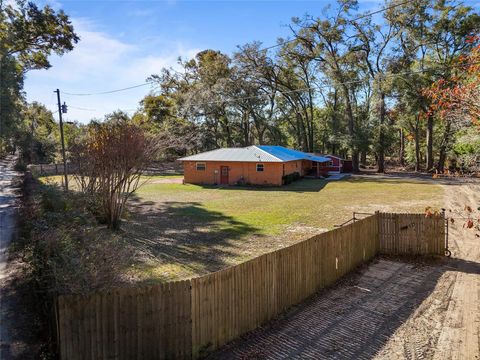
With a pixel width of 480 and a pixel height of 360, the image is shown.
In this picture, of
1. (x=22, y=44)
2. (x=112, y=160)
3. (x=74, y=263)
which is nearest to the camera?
(x=74, y=263)

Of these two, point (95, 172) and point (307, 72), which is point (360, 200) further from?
point (307, 72)

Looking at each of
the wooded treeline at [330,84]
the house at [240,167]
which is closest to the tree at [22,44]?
the wooded treeline at [330,84]

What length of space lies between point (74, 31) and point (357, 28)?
30.8m

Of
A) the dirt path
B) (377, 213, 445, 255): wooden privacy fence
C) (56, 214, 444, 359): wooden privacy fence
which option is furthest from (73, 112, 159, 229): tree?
(377, 213, 445, 255): wooden privacy fence

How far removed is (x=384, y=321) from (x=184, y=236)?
296 inches

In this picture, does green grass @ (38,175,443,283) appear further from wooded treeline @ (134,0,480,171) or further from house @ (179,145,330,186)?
wooded treeline @ (134,0,480,171)

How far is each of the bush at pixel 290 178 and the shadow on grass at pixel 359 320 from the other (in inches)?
773

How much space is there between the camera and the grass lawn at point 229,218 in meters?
9.74

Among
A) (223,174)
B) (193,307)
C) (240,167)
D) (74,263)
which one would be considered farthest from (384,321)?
(223,174)

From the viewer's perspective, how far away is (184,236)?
12344 millimetres

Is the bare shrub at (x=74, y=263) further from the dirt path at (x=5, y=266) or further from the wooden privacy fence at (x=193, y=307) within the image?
the dirt path at (x=5, y=266)

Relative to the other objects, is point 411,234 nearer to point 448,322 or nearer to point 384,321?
point 448,322

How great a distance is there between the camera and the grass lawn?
9742 millimetres

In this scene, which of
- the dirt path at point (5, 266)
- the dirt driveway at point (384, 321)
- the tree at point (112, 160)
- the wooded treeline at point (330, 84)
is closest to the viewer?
the dirt path at point (5, 266)
